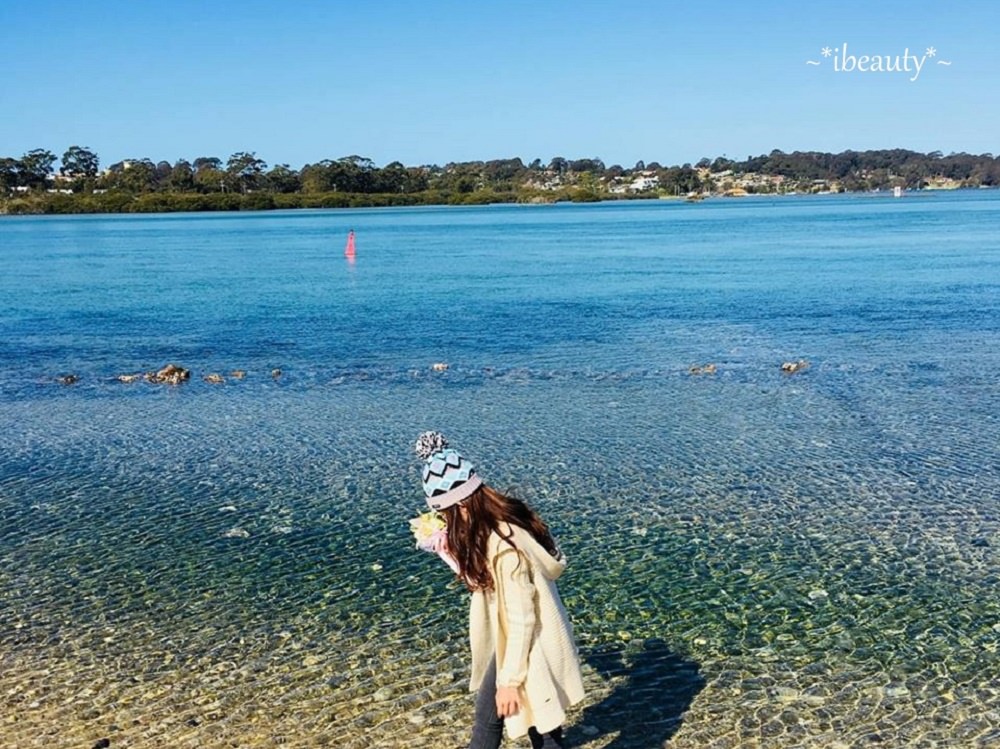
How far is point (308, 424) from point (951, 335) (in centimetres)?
1891

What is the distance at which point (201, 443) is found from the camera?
55.8 feet

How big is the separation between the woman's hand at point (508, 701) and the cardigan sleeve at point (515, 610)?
31 millimetres

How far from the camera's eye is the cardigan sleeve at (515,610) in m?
5.28

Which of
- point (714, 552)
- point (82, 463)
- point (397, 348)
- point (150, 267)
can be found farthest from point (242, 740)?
point (150, 267)

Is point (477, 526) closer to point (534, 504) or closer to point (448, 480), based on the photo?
point (448, 480)

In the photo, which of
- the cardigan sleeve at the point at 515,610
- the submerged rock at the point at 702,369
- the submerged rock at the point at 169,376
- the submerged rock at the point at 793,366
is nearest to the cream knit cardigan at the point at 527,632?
the cardigan sleeve at the point at 515,610

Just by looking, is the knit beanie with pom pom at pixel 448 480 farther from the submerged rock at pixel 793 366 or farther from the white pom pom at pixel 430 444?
the submerged rock at pixel 793 366

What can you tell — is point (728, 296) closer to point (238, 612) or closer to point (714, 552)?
point (714, 552)

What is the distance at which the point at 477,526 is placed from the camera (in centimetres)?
527

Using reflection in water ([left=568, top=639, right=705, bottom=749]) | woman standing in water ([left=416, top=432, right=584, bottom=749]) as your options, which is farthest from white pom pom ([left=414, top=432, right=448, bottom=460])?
reflection in water ([left=568, top=639, right=705, bottom=749])

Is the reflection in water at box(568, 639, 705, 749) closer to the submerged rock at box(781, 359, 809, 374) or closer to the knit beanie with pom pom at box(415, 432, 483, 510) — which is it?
the knit beanie with pom pom at box(415, 432, 483, 510)

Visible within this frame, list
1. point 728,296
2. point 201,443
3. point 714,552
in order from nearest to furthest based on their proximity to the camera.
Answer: point 714,552 → point 201,443 → point 728,296

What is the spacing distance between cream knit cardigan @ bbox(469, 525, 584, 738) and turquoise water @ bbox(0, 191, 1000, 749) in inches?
83.7

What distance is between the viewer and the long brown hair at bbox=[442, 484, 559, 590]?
5273mm
